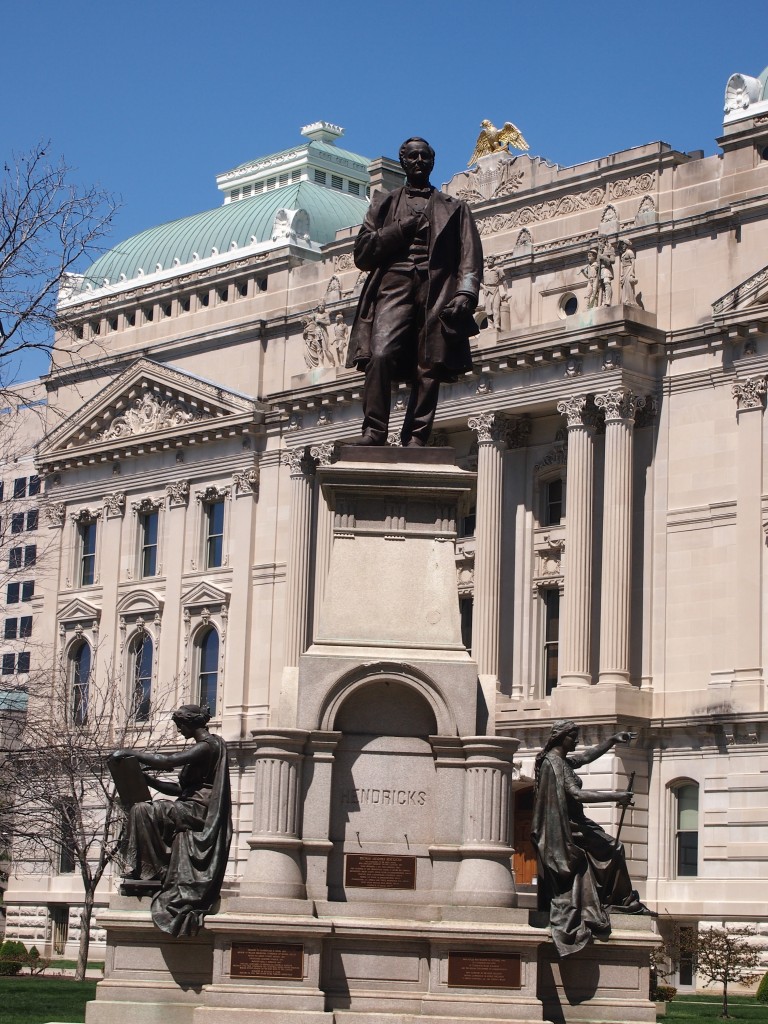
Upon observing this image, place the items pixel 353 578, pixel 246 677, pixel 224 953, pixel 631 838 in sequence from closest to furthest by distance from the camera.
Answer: pixel 224 953
pixel 353 578
pixel 631 838
pixel 246 677

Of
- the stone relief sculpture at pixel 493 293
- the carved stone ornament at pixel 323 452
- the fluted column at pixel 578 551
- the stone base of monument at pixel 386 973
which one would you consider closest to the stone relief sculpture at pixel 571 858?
the stone base of monument at pixel 386 973

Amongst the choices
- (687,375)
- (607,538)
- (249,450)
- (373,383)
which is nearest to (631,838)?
(607,538)

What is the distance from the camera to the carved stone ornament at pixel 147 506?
7069 cm

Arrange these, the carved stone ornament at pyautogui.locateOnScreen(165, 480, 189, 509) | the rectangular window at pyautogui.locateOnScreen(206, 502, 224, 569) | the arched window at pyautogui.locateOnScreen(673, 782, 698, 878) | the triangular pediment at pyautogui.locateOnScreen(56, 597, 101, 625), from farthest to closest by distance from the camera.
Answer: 1. the triangular pediment at pyautogui.locateOnScreen(56, 597, 101, 625)
2. the carved stone ornament at pyautogui.locateOnScreen(165, 480, 189, 509)
3. the rectangular window at pyautogui.locateOnScreen(206, 502, 224, 569)
4. the arched window at pyautogui.locateOnScreen(673, 782, 698, 878)

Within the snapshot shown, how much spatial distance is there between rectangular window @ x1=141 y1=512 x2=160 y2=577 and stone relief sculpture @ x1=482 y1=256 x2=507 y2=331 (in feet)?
56.7

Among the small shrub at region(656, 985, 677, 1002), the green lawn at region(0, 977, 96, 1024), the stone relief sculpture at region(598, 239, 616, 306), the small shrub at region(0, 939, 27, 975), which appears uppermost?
the stone relief sculpture at region(598, 239, 616, 306)

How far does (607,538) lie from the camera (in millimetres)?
53719

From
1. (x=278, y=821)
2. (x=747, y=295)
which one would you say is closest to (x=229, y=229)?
(x=747, y=295)

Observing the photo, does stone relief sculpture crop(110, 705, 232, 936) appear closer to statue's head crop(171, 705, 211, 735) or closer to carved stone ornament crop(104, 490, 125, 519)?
statue's head crop(171, 705, 211, 735)

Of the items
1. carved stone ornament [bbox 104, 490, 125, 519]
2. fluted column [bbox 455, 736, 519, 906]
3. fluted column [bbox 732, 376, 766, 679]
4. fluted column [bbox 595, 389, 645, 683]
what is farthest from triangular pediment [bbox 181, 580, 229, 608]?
fluted column [bbox 455, 736, 519, 906]

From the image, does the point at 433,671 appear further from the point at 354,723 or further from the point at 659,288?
the point at 659,288

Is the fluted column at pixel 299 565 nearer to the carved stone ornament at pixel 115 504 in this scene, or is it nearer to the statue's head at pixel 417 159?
the carved stone ornament at pixel 115 504

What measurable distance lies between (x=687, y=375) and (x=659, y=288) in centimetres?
270

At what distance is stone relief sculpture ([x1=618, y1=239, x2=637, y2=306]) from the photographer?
180ft
